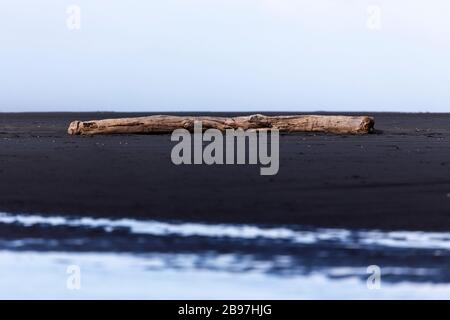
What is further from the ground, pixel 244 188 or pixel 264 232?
pixel 244 188

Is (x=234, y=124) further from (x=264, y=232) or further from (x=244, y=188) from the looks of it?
(x=264, y=232)

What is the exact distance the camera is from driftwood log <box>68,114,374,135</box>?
31.0 meters

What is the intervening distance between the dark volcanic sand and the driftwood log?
25.2 feet

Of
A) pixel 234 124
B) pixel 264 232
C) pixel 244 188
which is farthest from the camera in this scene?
pixel 234 124

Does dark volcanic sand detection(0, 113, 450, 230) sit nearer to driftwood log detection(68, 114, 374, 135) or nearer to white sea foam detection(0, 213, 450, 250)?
white sea foam detection(0, 213, 450, 250)

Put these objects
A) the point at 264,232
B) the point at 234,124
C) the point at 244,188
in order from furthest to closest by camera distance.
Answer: the point at 234,124 < the point at 244,188 < the point at 264,232

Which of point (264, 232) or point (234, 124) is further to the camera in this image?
point (234, 124)

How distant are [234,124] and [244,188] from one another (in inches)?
635

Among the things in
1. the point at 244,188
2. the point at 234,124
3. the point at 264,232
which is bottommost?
the point at 264,232

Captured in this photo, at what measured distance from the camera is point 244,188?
1460cm

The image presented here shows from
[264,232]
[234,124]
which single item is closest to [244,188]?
[264,232]

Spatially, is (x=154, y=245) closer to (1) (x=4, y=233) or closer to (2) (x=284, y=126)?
Answer: (1) (x=4, y=233)

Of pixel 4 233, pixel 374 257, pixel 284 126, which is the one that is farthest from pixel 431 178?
pixel 284 126
